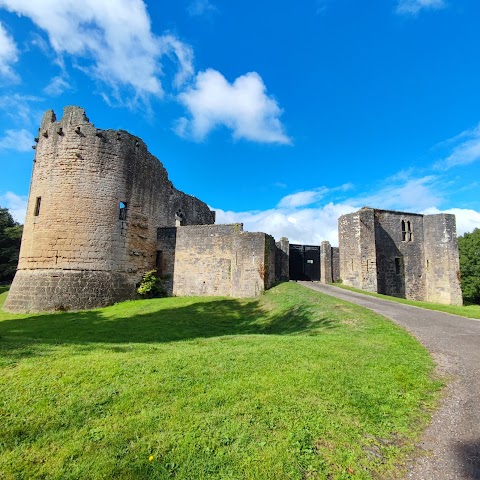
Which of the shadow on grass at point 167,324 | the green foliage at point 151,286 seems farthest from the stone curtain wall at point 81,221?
the shadow on grass at point 167,324

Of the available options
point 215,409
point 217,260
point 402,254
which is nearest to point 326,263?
point 402,254

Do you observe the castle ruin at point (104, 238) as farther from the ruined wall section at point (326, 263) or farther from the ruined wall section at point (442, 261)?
the ruined wall section at point (442, 261)

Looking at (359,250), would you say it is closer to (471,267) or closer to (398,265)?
(398,265)

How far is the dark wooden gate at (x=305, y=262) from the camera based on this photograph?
2925 centimetres

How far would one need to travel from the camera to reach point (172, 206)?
24219 millimetres

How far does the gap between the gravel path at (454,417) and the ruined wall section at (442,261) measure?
67.4 ft

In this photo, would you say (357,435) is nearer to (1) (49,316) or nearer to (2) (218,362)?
(2) (218,362)

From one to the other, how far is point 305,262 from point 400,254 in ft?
27.0

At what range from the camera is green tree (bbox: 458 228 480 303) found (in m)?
37.8

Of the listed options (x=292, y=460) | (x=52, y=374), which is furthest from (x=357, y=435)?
(x=52, y=374)

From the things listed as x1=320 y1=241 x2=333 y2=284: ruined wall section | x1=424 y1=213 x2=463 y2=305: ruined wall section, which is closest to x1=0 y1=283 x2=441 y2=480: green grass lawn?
x1=320 y1=241 x2=333 y2=284: ruined wall section

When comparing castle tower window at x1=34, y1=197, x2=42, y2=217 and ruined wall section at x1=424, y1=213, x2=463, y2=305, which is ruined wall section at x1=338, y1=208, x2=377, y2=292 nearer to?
ruined wall section at x1=424, y1=213, x2=463, y2=305

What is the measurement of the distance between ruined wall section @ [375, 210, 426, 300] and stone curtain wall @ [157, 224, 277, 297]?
38.9 feet

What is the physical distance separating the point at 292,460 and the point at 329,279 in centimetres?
2513
